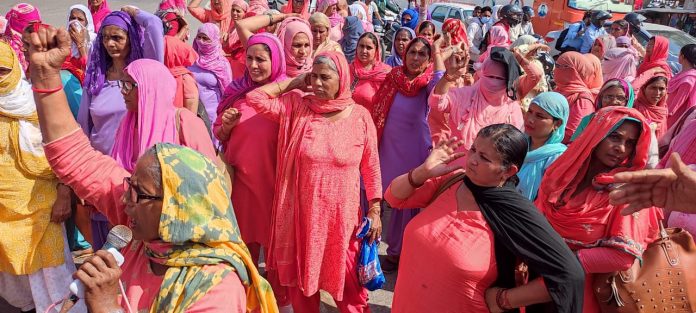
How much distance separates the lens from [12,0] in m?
16.2

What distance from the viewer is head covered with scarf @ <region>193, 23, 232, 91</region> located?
5.25 metres

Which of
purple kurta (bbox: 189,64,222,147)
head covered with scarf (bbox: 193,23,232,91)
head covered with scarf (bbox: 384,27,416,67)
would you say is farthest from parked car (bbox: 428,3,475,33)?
purple kurta (bbox: 189,64,222,147)

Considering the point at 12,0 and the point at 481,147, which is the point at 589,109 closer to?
the point at 481,147

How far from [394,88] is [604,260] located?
2.37 m

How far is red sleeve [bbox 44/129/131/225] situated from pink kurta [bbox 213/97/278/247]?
1.14 metres

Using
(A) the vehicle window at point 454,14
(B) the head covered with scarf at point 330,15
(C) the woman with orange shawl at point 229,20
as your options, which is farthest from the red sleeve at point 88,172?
(A) the vehicle window at point 454,14

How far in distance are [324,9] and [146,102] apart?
5.57 m

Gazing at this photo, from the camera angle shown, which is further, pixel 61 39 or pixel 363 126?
pixel 363 126

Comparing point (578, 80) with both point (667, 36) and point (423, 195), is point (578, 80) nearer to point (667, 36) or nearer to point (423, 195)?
point (423, 195)

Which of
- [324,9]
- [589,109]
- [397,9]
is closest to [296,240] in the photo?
[589,109]

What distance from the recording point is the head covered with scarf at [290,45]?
3971 millimetres

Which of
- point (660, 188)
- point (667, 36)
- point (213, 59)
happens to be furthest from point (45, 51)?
point (667, 36)

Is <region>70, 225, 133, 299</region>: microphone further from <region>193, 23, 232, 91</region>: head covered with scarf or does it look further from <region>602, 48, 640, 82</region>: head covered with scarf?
<region>602, 48, 640, 82</region>: head covered with scarf

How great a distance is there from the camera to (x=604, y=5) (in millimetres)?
14594
